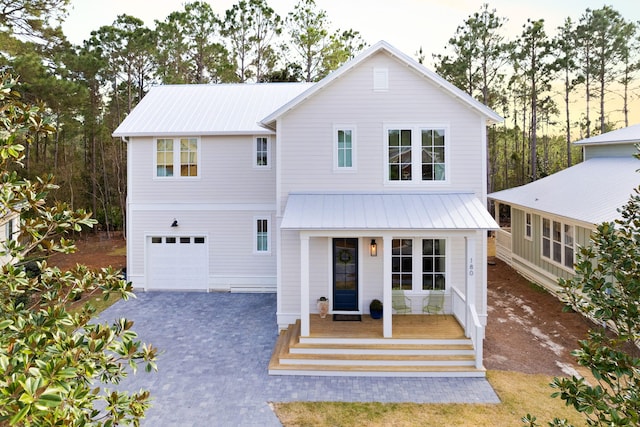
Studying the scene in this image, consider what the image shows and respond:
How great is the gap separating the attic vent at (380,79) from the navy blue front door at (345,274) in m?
4.25

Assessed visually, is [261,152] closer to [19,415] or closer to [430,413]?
[430,413]

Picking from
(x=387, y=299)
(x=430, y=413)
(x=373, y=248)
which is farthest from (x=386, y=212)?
(x=430, y=413)

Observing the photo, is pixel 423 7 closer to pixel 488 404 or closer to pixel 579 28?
pixel 488 404

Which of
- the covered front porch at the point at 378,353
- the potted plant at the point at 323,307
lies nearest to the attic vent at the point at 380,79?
the potted plant at the point at 323,307

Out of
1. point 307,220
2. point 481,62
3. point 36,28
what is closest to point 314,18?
point 481,62

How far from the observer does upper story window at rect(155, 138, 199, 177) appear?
14938 millimetres

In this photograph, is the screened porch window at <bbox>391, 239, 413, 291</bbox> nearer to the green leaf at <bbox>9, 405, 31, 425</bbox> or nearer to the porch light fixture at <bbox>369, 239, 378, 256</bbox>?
the porch light fixture at <bbox>369, 239, 378, 256</bbox>

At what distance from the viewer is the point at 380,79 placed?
10.7 m

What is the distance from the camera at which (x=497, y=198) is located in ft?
63.2

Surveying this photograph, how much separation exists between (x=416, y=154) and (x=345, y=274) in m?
3.87

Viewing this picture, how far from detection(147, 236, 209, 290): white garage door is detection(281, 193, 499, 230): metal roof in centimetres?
612

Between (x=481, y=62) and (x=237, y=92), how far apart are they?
18.6 metres

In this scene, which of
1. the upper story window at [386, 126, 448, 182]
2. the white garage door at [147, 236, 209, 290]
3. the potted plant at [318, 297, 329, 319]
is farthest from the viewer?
the white garage door at [147, 236, 209, 290]

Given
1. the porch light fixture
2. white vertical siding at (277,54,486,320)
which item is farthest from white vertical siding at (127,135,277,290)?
the porch light fixture
